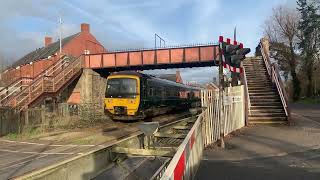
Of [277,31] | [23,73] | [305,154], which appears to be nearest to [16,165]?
[305,154]

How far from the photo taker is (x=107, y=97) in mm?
28219

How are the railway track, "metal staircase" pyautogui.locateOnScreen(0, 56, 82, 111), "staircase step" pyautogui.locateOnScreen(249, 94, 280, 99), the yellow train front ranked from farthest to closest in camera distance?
"metal staircase" pyautogui.locateOnScreen(0, 56, 82, 111), "staircase step" pyautogui.locateOnScreen(249, 94, 280, 99), the yellow train front, the railway track

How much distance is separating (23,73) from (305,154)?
58351 millimetres

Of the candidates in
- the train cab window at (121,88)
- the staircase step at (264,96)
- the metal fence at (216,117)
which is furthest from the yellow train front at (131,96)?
the metal fence at (216,117)

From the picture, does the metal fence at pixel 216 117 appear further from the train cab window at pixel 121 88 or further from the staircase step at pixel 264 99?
the train cab window at pixel 121 88

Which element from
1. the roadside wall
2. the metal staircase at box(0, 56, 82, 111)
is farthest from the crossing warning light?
the metal staircase at box(0, 56, 82, 111)

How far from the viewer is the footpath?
442 inches

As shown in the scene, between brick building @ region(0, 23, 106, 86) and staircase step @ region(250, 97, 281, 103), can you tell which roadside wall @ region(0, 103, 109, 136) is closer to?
staircase step @ region(250, 97, 281, 103)

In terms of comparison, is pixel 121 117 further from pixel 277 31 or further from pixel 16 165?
pixel 277 31

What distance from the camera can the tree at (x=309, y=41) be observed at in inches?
2813

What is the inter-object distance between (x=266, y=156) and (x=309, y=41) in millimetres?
62035

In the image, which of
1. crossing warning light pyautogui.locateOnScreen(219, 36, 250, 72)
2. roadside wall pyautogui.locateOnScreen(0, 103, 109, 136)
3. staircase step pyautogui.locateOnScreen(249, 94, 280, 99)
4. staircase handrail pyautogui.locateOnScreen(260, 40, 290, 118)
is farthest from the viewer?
staircase step pyautogui.locateOnScreen(249, 94, 280, 99)

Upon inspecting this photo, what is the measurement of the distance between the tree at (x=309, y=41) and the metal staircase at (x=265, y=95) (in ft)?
127

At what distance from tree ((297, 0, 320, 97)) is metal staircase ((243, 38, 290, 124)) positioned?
38.6 m
